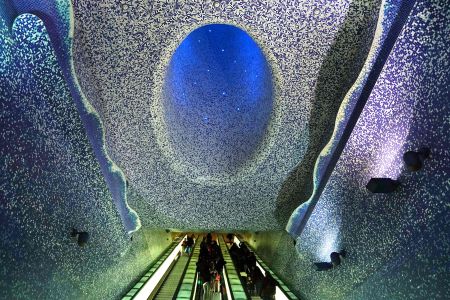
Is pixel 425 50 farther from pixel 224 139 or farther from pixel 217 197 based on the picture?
pixel 217 197

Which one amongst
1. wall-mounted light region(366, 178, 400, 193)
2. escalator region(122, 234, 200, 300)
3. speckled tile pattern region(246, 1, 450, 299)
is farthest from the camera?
escalator region(122, 234, 200, 300)

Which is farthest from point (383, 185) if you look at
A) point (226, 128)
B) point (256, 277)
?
point (256, 277)

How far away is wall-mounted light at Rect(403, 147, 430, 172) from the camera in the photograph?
2386 millimetres

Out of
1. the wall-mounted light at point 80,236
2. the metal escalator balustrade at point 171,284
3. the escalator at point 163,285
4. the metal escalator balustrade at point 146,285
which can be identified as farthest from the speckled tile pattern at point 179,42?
the metal escalator balustrade at point 171,284

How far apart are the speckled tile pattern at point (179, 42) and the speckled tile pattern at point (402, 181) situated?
584mm

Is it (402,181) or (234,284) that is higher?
(234,284)

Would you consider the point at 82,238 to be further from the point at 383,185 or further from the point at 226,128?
the point at 383,185

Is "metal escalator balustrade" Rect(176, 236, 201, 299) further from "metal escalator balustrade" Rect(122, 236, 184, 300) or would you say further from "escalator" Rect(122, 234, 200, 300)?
"metal escalator balustrade" Rect(122, 236, 184, 300)

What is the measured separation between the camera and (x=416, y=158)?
2393mm

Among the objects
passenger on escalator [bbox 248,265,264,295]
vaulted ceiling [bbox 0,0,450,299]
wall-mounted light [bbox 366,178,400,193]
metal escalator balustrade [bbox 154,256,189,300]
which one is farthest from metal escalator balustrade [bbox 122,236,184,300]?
wall-mounted light [bbox 366,178,400,193]

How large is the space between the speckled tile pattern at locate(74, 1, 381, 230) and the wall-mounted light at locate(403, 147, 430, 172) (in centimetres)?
119

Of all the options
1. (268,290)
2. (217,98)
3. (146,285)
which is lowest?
(268,290)

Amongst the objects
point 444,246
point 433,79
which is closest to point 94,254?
point 444,246

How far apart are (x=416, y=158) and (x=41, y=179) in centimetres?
293
